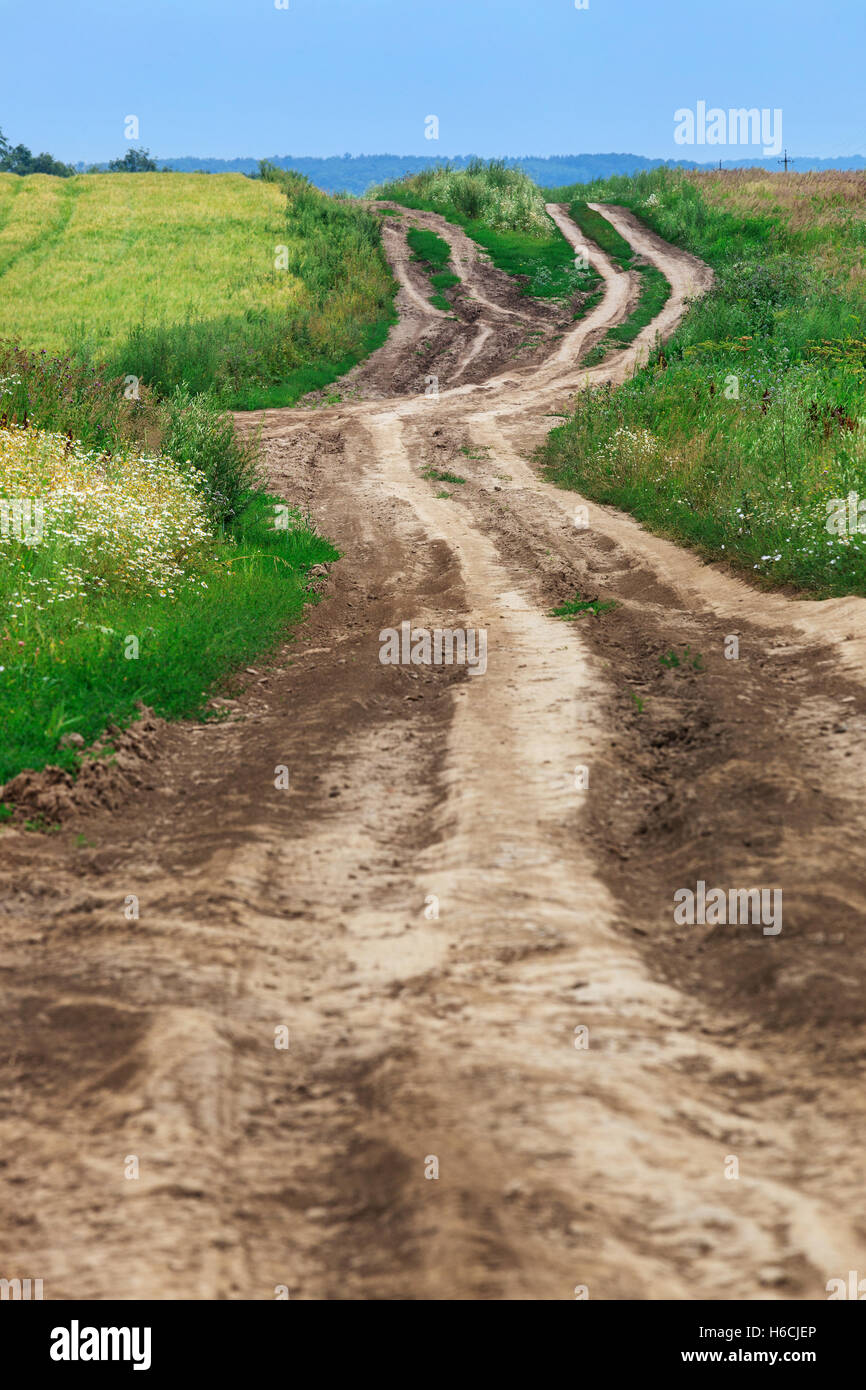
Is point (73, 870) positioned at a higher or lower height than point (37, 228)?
lower

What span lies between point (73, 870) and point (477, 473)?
1225 cm

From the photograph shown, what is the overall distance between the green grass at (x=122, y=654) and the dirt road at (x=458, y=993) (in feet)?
1.40

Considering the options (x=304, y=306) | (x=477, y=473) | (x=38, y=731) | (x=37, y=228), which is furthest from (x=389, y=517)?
(x=37, y=228)

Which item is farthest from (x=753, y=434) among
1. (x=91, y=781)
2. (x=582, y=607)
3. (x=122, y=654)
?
(x=91, y=781)

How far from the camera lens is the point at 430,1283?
103 inches

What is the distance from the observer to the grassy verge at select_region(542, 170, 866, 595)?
994 cm

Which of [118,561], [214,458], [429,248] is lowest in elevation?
[118,561]

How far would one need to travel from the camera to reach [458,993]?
3.89 metres

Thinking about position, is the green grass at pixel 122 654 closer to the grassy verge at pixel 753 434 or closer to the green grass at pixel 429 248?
the grassy verge at pixel 753 434

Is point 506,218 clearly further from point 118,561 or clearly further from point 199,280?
point 118,561

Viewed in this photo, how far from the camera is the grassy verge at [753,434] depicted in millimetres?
9938

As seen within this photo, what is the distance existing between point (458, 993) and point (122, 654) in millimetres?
4522
